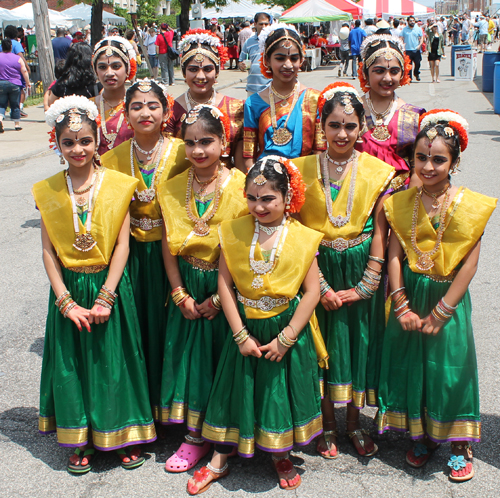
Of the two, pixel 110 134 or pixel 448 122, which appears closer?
pixel 448 122

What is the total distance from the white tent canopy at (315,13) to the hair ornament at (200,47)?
22.9m

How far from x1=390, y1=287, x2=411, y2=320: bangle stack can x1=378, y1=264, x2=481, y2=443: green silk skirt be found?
4cm

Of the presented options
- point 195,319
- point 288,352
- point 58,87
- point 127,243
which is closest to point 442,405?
point 288,352

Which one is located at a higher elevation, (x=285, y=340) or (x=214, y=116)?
(x=214, y=116)

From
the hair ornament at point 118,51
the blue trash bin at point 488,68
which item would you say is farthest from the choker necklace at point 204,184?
the blue trash bin at point 488,68

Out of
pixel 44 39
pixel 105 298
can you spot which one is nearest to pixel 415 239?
pixel 105 298

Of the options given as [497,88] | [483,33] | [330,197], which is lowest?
[330,197]

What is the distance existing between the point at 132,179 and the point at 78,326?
83 cm

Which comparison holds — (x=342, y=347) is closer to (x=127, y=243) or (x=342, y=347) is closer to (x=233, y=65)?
(x=127, y=243)

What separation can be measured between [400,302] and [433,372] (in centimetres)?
40

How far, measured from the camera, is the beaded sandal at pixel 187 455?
322 centimetres

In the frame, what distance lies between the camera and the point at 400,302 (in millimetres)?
3100

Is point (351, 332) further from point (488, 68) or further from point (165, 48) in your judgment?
point (165, 48)

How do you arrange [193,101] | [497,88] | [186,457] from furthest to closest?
[497,88]
[193,101]
[186,457]
